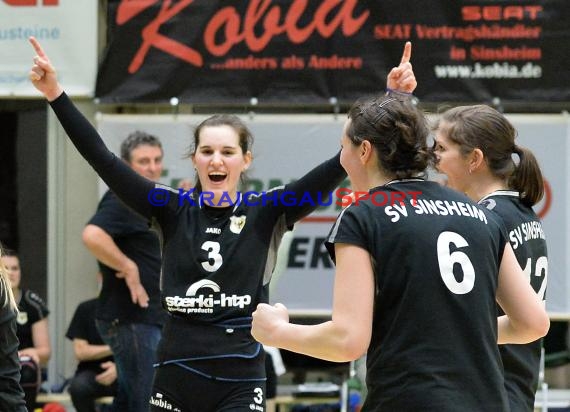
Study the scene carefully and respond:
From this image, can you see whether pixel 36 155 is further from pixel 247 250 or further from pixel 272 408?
pixel 247 250

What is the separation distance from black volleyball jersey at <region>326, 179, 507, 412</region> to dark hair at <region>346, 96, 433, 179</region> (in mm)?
125

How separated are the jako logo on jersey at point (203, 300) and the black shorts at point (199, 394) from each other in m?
0.23

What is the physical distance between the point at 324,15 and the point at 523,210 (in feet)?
13.9

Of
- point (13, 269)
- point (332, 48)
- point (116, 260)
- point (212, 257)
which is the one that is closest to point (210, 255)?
point (212, 257)

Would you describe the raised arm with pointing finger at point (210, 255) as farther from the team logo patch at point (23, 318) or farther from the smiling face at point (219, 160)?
the team logo patch at point (23, 318)

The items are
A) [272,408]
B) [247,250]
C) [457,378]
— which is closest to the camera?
[457,378]

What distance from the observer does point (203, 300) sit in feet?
13.0

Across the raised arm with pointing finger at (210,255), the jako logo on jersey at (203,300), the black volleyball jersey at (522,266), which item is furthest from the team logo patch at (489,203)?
the jako logo on jersey at (203,300)

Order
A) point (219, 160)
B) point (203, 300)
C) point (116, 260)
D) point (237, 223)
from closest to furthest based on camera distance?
1. point (203, 300)
2. point (237, 223)
3. point (219, 160)
4. point (116, 260)

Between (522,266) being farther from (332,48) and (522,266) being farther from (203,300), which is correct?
(332,48)

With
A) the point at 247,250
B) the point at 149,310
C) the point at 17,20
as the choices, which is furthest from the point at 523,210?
the point at 17,20

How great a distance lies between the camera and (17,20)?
7.81 m

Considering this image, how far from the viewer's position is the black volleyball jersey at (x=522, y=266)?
11.8 feet

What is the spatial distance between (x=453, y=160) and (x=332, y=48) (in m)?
4.02
